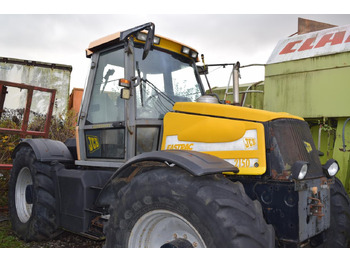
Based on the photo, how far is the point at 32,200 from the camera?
4363 mm

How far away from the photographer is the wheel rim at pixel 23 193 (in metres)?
4.64

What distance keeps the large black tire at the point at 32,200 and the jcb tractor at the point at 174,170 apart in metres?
0.02

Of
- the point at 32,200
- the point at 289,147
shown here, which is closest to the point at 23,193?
the point at 32,200

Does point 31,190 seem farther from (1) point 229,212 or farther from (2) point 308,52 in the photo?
(2) point 308,52

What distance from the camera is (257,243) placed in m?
2.12

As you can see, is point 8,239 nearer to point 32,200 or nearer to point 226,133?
point 32,200

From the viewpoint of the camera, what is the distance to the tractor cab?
338cm

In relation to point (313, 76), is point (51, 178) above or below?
below

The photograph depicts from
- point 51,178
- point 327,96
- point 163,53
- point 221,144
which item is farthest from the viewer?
point 327,96

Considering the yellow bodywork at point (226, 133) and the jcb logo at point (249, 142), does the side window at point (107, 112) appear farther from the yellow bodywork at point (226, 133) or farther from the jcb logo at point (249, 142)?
the jcb logo at point (249, 142)

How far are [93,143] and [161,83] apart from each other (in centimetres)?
115

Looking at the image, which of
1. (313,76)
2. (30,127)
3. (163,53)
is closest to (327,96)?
(313,76)

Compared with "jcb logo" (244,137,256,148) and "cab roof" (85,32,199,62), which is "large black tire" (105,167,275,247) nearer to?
"jcb logo" (244,137,256,148)

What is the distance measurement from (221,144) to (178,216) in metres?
0.78
